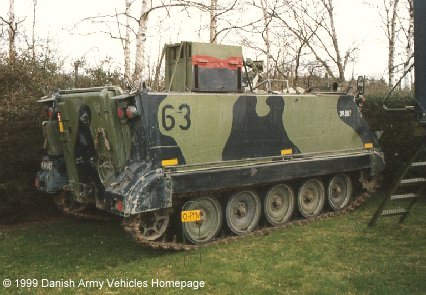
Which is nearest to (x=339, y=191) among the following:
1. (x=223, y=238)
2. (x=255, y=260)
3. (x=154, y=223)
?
(x=223, y=238)

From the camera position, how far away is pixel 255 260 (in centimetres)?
712

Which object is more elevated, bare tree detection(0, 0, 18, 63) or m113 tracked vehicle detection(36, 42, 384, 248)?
bare tree detection(0, 0, 18, 63)

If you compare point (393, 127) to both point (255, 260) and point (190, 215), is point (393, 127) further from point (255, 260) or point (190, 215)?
point (190, 215)

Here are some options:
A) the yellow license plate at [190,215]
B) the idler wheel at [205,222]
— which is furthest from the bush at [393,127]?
the yellow license plate at [190,215]

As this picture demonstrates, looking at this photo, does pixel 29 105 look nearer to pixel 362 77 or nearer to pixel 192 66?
pixel 192 66

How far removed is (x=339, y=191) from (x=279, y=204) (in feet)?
5.29

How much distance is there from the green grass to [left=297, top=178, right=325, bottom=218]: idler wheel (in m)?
0.46

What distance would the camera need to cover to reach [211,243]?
7.96m

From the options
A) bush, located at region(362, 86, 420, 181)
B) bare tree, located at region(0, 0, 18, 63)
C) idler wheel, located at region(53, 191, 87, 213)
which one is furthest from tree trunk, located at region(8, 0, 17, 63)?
bush, located at region(362, 86, 420, 181)

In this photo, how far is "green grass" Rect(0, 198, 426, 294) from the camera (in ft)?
20.4

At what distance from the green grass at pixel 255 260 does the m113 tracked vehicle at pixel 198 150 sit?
1.69ft

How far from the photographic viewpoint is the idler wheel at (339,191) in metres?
9.94

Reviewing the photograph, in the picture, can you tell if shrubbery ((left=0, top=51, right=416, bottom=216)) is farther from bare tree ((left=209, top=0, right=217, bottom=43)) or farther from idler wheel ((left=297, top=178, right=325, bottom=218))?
bare tree ((left=209, top=0, right=217, bottom=43))

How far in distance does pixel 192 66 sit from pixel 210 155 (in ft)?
4.68
